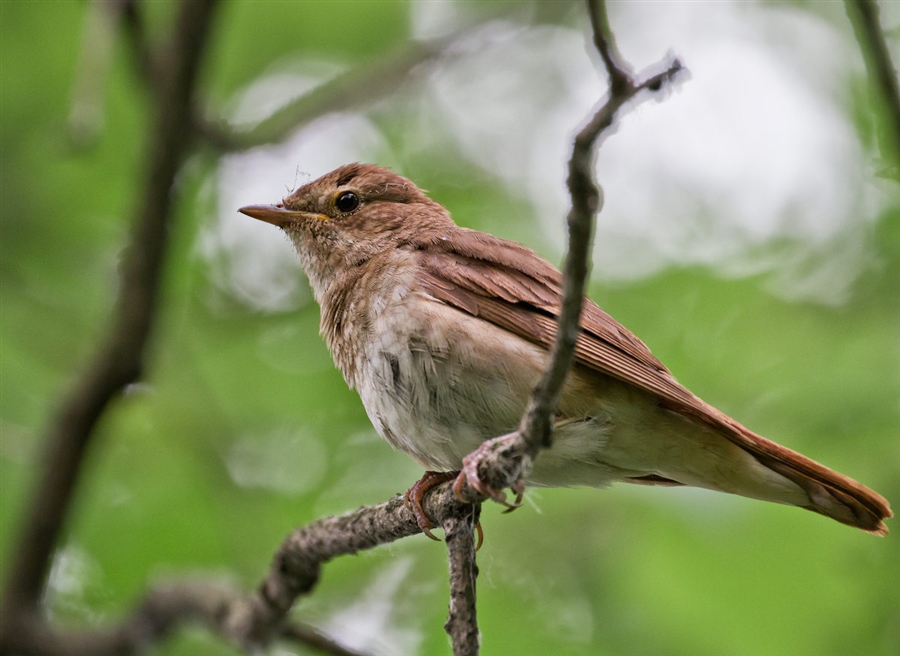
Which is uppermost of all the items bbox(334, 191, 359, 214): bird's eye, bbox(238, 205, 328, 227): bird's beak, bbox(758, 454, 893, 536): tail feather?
bbox(334, 191, 359, 214): bird's eye

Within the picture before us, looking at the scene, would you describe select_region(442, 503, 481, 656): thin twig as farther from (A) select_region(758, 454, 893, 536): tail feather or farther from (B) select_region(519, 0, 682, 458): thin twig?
(A) select_region(758, 454, 893, 536): tail feather

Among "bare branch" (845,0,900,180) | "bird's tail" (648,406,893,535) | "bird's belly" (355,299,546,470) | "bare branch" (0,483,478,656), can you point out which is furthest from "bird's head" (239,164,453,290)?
"bare branch" (845,0,900,180)

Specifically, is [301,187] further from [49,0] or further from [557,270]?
[49,0]

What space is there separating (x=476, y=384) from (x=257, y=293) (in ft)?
11.0

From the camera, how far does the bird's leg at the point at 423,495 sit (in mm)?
4082

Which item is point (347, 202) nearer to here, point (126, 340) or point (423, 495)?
point (126, 340)

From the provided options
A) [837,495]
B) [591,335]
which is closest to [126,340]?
[591,335]

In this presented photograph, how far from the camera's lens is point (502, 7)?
7578 mm

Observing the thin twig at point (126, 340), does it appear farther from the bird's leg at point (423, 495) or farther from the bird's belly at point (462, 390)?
the bird's leg at point (423, 495)

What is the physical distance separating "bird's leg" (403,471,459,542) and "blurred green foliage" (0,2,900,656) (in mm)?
623

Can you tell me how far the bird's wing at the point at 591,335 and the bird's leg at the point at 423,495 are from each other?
72 cm

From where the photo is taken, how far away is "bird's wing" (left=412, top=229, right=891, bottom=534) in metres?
4.23

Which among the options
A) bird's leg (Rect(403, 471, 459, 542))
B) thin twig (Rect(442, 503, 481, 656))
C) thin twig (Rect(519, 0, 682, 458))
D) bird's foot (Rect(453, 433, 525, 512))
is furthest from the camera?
bird's leg (Rect(403, 471, 459, 542))

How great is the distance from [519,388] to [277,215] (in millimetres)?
2134
